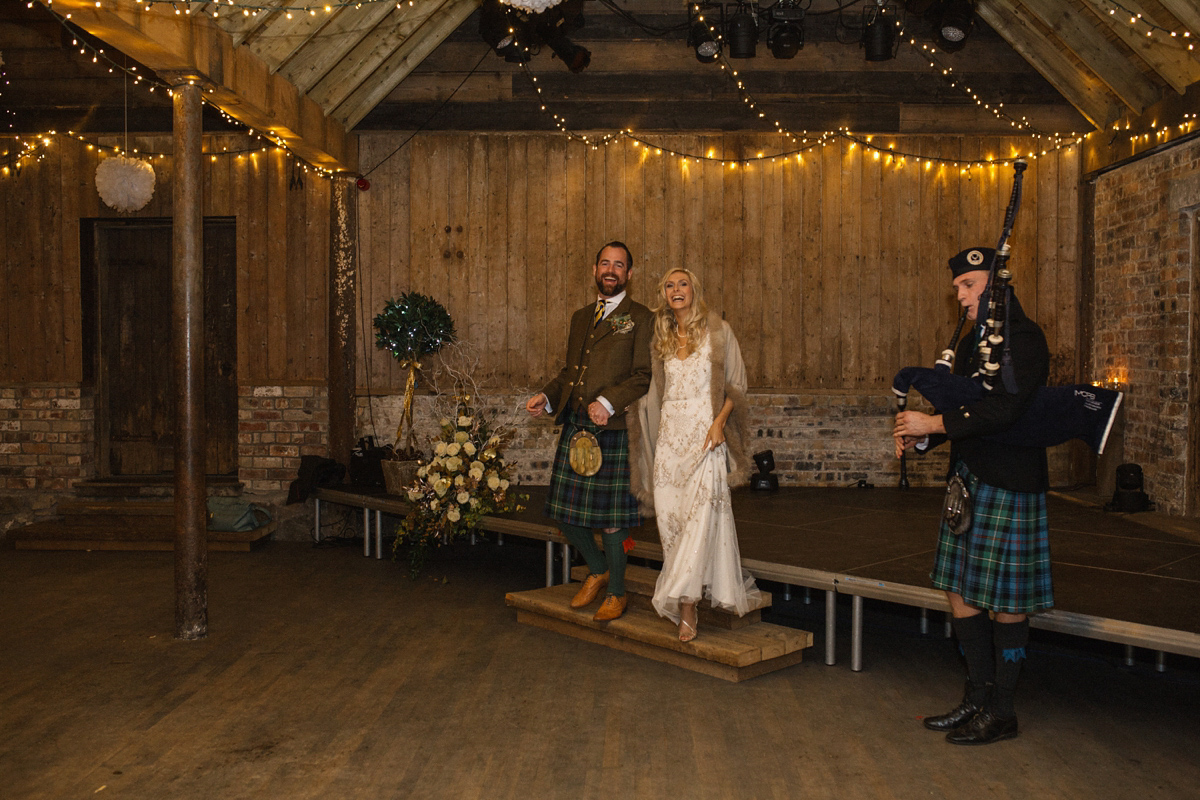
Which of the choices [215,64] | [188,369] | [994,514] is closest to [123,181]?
[215,64]

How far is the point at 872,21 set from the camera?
23.1 ft

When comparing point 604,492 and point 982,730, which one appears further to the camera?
point 604,492

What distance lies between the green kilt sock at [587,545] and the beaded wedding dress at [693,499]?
1.71 ft

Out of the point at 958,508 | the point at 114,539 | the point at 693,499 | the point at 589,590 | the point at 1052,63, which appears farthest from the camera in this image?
the point at 114,539

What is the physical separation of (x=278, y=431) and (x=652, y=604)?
4.43 m

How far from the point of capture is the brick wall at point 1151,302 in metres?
6.21

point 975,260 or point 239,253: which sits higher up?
point 239,253

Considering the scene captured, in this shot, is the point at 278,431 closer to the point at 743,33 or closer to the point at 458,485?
the point at 458,485

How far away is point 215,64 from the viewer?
16.8 ft

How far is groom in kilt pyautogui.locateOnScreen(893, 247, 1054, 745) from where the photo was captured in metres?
3.21

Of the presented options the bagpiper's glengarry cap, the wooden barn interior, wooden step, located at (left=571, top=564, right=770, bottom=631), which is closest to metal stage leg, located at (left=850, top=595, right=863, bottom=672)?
wooden step, located at (left=571, top=564, right=770, bottom=631)

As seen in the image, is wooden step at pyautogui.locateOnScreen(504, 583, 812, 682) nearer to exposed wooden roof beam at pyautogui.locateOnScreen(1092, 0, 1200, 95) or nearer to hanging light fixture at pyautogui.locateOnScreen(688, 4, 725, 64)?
hanging light fixture at pyautogui.locateOnScreen(688, 4, 725, 64)

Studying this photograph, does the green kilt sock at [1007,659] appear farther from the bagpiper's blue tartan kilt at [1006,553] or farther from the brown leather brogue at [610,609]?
the brown leather brogue at [610,609]

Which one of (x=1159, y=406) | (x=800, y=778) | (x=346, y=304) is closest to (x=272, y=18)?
(x=346, y=304)
